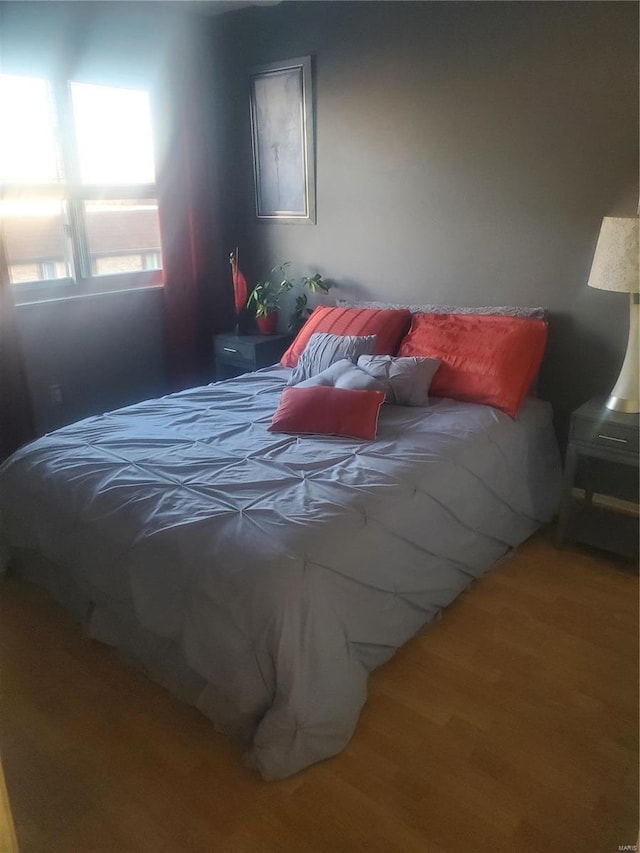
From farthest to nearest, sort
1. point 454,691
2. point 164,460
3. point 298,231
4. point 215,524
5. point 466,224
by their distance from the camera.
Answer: point 298,231 → point 466,224 → point 164,460 → point 454,691 → point 215,524

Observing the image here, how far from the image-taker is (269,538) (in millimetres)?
1798

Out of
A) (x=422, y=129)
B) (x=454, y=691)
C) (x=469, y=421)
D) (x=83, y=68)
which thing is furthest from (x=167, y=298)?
(x=454, y=691)

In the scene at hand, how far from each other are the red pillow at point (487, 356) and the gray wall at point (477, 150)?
0.24 meters

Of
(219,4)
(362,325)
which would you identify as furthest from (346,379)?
(219,4)

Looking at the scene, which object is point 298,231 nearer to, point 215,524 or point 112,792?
point 215,524

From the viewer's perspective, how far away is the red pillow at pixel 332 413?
8.07ft

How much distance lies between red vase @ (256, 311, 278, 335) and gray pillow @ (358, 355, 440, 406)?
4.41 feet

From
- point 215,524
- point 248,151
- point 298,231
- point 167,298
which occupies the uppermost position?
point 248,151

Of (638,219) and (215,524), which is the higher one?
(638,219)

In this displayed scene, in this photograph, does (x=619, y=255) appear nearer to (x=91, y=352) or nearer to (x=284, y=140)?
(x=284, y=140)

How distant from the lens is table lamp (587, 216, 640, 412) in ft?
7.71

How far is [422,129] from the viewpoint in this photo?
127 inches

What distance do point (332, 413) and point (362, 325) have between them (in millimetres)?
870

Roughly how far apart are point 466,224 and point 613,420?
127cm
